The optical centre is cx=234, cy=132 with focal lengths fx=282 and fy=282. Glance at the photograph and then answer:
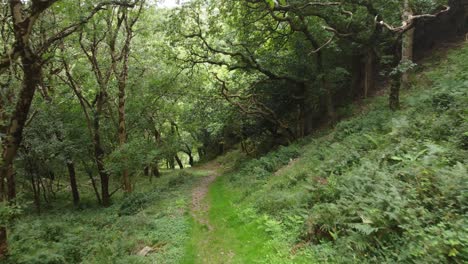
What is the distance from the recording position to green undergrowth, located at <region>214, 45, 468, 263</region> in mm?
4953

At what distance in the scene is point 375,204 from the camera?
599 cm

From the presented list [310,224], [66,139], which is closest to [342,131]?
[310,224]

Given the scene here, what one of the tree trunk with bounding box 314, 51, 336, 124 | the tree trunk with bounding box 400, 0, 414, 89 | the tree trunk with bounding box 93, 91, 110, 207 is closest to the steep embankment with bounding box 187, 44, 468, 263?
the tree trunk with bounding box 400, 0, 414, 89

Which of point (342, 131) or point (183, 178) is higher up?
Answer: point (342, 131)

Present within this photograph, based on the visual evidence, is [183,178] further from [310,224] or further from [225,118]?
[310,224]

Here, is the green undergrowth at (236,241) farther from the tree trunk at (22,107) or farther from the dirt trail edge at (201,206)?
the tree trunk at (22,107)

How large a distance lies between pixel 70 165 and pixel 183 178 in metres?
8.28

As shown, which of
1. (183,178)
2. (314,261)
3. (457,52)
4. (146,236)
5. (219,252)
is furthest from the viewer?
(183,178)

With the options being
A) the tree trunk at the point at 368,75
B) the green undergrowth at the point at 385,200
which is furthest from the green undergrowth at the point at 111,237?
the tree trunk at the point at 368,75

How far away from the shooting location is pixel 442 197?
5.26m

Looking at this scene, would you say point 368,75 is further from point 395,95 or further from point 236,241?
point 236,241

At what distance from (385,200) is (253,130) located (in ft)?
61.5

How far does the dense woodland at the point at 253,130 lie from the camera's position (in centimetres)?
589

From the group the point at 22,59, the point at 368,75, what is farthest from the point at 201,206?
the point at 368,75
